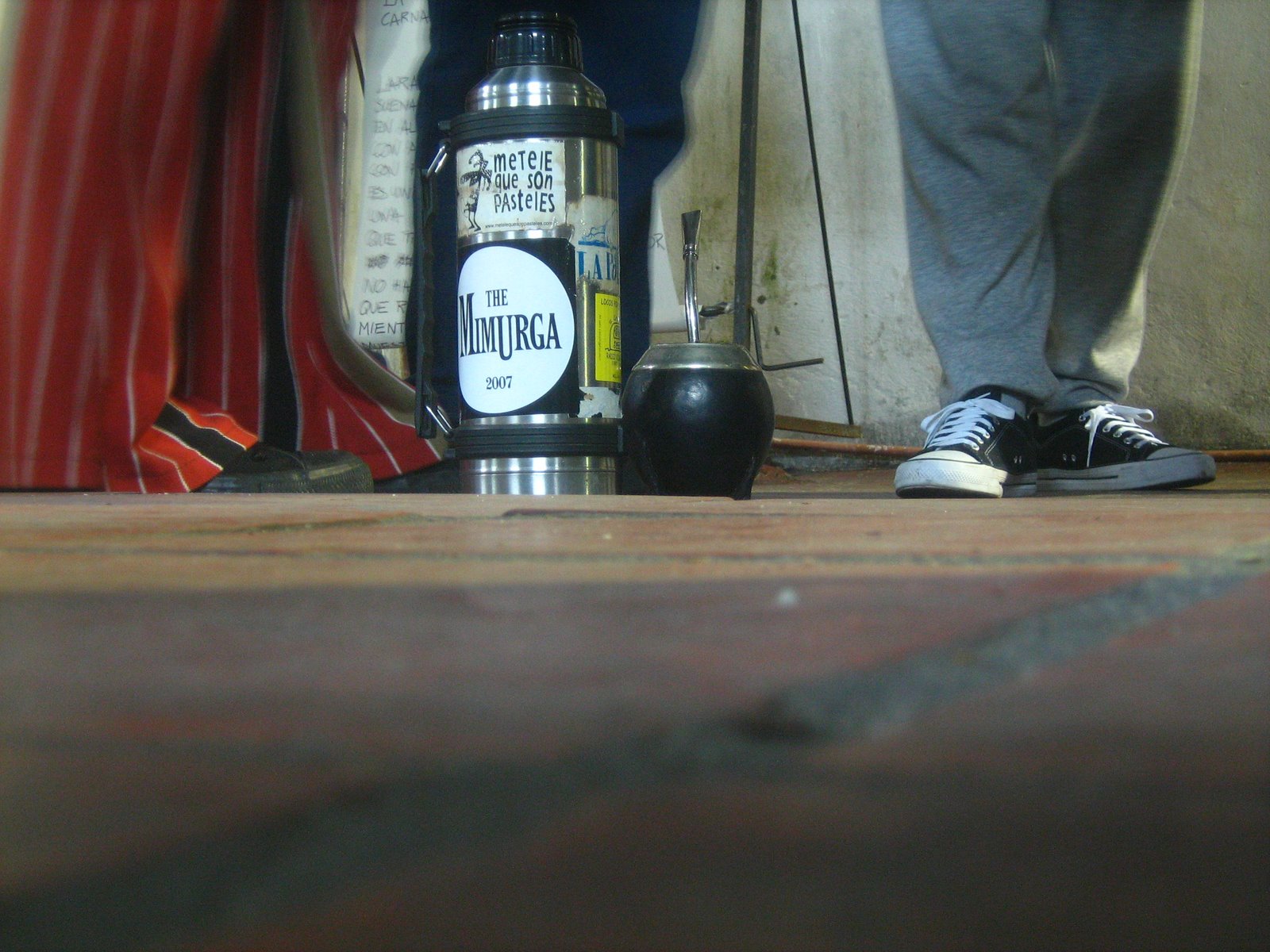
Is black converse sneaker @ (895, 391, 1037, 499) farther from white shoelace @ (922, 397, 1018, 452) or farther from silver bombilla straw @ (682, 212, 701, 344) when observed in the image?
silver bombilla straw @ (682, 212, 701, 344)

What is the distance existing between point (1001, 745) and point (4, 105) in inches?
57.6

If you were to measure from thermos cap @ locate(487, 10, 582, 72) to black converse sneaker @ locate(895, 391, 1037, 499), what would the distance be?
2.14ft

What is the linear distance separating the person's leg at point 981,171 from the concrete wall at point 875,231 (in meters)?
1.26

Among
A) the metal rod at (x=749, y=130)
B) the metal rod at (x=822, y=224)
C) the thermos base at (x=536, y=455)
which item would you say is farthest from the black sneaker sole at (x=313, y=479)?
the metal rod at (x=822, y=224)

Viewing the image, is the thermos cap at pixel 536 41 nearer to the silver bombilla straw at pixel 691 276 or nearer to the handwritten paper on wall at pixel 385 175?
the silver bombilla straw at pixel 691 276

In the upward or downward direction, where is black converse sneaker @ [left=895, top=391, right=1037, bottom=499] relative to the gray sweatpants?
downward

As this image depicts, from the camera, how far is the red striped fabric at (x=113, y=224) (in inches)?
53.0

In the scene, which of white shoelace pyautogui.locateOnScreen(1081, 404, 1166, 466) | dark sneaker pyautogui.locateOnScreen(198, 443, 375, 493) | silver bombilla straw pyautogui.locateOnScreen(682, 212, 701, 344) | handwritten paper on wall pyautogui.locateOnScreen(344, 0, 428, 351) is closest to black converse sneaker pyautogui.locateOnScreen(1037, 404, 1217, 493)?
white shoelace pyautogui.locateOnScreen(1081, 404, 1166, 466)

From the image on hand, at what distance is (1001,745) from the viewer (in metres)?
0.16

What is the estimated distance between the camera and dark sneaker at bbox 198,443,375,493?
4.67 ft

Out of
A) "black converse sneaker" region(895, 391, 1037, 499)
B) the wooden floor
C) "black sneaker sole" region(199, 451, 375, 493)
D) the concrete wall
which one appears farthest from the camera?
the concrete wall

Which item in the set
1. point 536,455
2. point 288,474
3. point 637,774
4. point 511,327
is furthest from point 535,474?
point 637,774

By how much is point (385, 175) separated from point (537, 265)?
1.12m

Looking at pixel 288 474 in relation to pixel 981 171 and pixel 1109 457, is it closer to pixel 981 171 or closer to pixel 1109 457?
pixel 981 171
